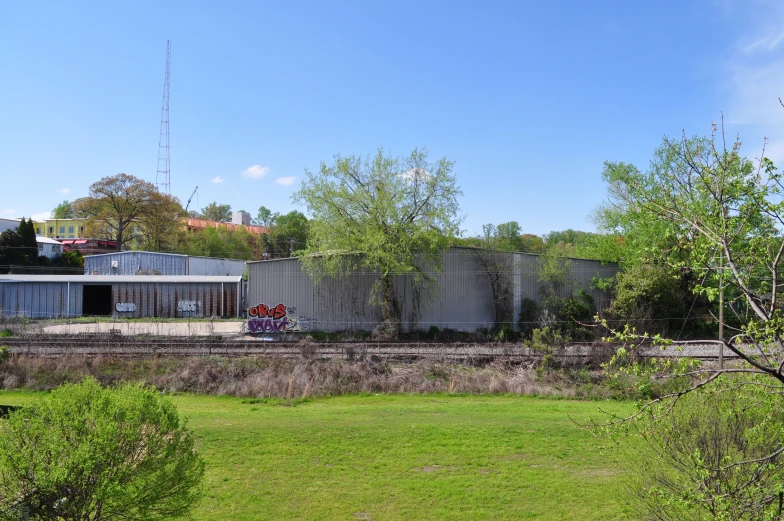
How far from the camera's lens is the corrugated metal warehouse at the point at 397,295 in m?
36.9

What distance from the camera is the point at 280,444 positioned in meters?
15.1

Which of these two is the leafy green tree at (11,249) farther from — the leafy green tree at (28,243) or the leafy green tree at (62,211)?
the leafy green tree at (62,211)

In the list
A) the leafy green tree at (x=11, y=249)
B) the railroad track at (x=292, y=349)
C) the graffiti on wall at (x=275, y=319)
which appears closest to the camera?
the railroad track at (x=292, y=349)

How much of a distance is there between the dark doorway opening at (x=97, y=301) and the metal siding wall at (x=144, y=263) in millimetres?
8414

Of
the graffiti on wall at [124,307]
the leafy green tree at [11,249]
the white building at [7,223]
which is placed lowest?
the graffiti on wall at [124,307]

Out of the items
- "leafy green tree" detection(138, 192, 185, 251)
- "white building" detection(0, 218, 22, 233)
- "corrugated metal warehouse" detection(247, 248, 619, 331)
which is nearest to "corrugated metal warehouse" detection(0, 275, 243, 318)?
"corrugated metal warehouse" detection(247, 248, 619, 331)

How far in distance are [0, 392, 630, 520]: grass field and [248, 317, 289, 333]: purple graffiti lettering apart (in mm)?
14631

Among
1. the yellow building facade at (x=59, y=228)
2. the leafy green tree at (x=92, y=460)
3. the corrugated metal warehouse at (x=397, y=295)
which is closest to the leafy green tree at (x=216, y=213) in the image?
the yellow building facade at (x=59, y=228)

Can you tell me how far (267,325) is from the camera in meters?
35.5

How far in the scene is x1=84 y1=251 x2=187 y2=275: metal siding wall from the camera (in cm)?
5456

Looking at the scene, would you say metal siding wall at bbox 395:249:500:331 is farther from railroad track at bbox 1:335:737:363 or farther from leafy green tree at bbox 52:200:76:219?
leafy green tree at bbox 52:200:76:219

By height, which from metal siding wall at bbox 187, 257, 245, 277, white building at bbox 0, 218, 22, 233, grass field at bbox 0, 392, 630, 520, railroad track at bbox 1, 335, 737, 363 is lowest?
grass field at bbox 0, 392, 630, 520

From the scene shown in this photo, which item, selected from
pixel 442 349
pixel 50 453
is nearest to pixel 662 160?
pixel 442 349

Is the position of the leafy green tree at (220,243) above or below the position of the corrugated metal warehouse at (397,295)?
above
